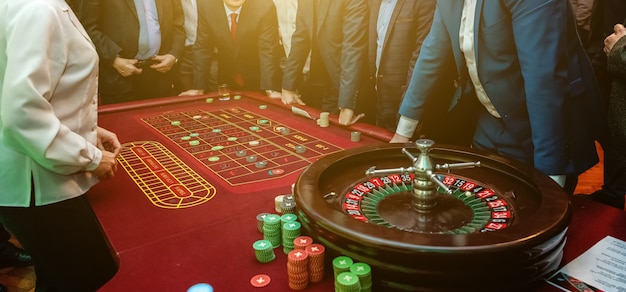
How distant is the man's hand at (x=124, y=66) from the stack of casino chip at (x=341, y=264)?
348 cm

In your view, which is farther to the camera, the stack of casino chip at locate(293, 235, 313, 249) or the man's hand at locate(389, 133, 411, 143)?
the man's hand at locate(389, 133, 411, 143)

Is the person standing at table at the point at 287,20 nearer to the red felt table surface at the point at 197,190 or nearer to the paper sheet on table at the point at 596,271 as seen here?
the red felt table surface at the point at 197,190

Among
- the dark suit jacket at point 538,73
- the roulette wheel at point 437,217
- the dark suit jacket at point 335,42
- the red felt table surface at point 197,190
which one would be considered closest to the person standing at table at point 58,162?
the red felt table surface at point 197,190

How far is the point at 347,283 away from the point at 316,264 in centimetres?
14

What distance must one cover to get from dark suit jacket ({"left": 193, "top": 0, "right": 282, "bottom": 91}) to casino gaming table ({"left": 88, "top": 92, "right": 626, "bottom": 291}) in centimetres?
94

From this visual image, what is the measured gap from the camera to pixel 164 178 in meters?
1.85

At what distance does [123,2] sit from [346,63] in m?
2.06

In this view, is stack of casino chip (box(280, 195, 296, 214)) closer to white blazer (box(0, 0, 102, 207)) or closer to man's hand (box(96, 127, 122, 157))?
white blazer (box(0, 0, 102, 207))

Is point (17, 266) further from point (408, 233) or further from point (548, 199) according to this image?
point (548, 199)

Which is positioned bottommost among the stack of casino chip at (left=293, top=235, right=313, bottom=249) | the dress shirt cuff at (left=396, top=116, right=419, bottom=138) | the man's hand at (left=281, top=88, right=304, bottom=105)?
the man's hand at (left=281, top=88, right=304, bottom=105)

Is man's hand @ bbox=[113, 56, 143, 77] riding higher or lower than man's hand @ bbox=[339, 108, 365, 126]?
lower

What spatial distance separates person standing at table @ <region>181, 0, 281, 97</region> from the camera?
3.98 metres

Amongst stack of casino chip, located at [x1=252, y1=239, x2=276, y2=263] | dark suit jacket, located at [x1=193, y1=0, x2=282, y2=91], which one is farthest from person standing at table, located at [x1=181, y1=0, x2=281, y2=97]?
stack of casino chip, located at [x1=252, y1=239, x2=276, y2=263]

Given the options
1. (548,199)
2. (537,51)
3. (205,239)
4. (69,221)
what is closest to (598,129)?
(537,51)
